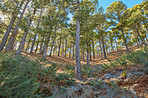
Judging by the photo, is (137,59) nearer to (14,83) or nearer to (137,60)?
(137,60)

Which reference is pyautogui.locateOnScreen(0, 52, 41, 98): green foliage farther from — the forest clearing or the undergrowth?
the undergrowth

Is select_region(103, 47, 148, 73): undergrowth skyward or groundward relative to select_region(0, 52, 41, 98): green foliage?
→ skyward

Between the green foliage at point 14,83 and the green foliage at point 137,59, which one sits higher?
the green foliage at point 137,59

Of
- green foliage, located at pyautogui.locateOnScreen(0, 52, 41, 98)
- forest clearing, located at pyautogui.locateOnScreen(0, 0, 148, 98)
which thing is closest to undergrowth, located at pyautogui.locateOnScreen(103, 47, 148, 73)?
forest clearing, located at pyautogui.locateOnScreen(0, 0, 148, 98)

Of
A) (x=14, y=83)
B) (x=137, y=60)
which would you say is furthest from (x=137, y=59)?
(x=14, y=83)

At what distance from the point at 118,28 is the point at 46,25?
14.5m

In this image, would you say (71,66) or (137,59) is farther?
(71,66)

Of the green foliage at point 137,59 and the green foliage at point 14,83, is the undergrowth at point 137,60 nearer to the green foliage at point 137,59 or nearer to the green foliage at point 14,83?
the green foliage at point 137,59

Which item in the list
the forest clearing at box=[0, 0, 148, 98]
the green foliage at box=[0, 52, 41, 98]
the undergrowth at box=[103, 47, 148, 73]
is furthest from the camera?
the undergrowth at box=[103, 47, 148, 73]

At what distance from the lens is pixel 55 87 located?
4047 millimetres

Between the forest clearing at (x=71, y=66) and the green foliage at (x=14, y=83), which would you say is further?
the forest clearing at (x=71, y=66)

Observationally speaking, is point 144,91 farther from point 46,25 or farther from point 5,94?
point 46,25

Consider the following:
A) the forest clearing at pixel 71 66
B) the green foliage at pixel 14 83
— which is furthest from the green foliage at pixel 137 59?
the green foliage at pixel 14 83

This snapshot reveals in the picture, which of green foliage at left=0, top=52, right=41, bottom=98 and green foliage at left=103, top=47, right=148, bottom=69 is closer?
green foliage at left=0, top=52, right=41, bottom=98
